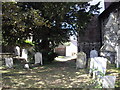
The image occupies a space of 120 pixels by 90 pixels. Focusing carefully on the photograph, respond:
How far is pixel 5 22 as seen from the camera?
678cm

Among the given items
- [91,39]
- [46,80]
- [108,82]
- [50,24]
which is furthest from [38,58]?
[91,39]

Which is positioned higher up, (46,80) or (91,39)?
(91,39)

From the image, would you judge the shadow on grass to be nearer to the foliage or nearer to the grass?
the grass

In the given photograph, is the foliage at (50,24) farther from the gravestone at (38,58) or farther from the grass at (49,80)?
the grass at (49,80)

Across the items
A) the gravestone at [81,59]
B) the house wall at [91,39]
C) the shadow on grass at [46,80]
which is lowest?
the shadow on grass at [46,80]

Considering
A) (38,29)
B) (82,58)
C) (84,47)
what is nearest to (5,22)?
(38,29)

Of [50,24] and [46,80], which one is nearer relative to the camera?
[46,80]

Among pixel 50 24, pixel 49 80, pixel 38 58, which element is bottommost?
pixel 49 80

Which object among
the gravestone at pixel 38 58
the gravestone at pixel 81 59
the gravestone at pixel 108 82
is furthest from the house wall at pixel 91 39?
the gravestone at pixel 108 82

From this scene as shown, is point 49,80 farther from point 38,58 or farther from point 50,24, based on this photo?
point 50,24

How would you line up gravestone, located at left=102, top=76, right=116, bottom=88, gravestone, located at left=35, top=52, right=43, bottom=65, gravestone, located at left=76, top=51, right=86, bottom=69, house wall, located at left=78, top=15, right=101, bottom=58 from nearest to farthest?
gravestone, located at left=102, top=76, right=116, bottom=88 → gravestone, located at left=76, top=51, right=86, bottom=69 → gravestone, located at left=35, top=52, right=43, bottom=65 → house wall, located at left=78, top=15, right=101, bottom=58

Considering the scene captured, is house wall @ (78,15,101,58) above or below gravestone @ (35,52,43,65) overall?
above

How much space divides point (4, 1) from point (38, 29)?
4.31 metres

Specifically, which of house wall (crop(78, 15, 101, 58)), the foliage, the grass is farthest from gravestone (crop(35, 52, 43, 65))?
house wall (crop(78, 15, 101, 58))
